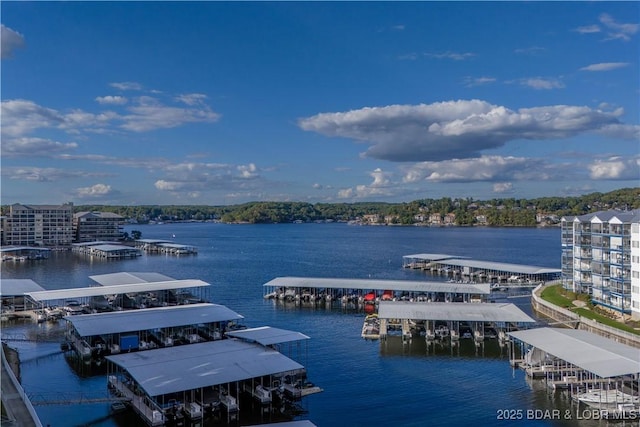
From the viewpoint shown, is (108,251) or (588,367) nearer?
(588,367)

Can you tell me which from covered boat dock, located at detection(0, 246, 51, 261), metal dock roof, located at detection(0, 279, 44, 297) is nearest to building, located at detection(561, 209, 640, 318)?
metal dock roof, located at detection(0, 279, 44, 297)

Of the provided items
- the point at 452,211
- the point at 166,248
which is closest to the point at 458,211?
the point at 452,211

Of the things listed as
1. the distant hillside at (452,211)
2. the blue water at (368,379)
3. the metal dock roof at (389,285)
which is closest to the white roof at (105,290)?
the blue water at (368,379)

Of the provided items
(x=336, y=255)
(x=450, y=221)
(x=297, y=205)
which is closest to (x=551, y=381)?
(x=336, y=255)

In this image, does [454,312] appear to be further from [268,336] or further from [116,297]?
[116,297]

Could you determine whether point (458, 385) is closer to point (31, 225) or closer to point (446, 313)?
point (446, 313)

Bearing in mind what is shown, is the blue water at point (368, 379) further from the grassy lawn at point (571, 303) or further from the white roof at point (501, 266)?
the white roof at point (501, 266)
